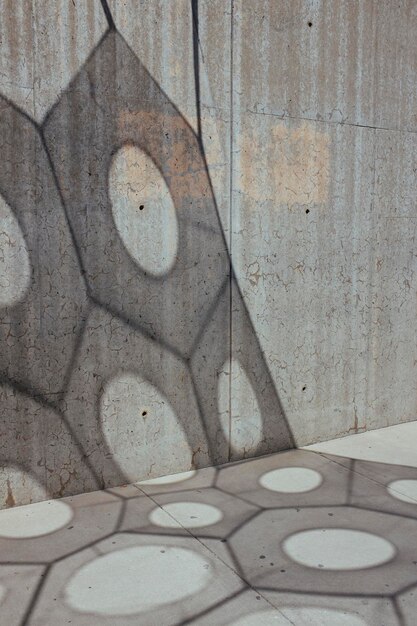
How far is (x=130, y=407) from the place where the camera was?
3021 millimetres

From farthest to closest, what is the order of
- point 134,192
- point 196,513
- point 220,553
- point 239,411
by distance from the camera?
point 239,411 < point 134,192 < point 196,513 < point 220,553

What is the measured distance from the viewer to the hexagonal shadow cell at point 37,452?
Result: 274 centimetres

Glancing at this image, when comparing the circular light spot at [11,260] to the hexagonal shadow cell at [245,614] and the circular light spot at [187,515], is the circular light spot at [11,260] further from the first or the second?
the hexagonal shadow cell at [245,614]

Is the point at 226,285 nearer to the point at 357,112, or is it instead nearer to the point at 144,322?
the point at 144,322

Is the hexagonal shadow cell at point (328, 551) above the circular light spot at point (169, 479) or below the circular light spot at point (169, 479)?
above

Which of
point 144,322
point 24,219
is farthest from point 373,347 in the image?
point 24,219

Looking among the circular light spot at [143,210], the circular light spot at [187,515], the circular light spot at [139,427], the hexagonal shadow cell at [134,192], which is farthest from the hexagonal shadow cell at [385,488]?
the circular light spot at [143,210]

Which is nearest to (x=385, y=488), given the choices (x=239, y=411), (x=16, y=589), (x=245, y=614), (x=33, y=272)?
(x=239, y=411)

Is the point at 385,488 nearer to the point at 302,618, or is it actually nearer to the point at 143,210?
the point at 302,618

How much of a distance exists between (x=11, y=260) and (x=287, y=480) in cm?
161

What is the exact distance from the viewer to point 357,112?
3.55m

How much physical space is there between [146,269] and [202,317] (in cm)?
38

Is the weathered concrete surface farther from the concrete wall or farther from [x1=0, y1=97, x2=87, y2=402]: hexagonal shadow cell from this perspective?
[x1=0, y1=97, x2=87, y2=402]: hexagonal shadow cell

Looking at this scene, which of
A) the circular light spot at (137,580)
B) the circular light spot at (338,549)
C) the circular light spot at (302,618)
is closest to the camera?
the circular light spot at (302,618)
